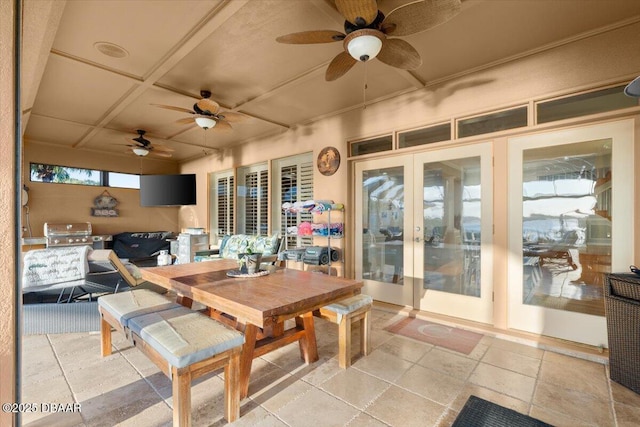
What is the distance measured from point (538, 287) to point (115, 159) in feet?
27.4

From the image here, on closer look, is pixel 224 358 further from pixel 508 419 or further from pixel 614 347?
pixel 614 347

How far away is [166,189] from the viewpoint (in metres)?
6.58

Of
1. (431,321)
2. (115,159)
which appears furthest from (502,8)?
(115,159)

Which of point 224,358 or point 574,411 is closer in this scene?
point 224,358

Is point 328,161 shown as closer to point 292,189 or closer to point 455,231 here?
point 292,189

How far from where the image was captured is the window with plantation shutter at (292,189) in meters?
4.91

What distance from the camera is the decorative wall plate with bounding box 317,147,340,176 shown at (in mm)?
4277

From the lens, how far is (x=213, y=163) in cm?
680

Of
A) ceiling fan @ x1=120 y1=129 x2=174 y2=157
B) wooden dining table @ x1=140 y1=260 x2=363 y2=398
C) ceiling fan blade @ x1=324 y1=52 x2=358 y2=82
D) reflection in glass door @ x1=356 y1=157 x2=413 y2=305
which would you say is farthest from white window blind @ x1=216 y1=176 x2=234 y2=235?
ceiling fan blade @ x1=324 y1=52 x2=358 y2=82

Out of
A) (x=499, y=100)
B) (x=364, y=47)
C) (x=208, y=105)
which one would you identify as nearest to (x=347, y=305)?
(x=364, y=47)

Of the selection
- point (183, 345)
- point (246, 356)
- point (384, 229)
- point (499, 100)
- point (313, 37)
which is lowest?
point (246, 356)

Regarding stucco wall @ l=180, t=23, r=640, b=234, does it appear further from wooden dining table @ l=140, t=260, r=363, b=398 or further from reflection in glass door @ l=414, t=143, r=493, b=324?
wooden dining table @ l=140, t=260, r=363, b=398

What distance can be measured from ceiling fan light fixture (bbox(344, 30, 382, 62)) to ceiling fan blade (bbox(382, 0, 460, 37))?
3.3 inches

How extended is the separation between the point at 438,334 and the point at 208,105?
3.56 metres
